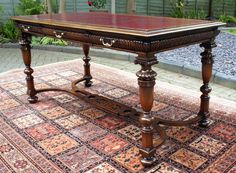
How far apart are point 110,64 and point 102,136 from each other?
2785mm

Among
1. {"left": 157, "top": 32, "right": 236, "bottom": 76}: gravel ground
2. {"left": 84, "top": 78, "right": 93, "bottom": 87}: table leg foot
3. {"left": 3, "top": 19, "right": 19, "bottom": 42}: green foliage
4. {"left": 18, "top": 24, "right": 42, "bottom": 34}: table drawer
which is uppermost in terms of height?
{"left": 18, "top": 24, "right": 42, "bottom": 34}: table drawer

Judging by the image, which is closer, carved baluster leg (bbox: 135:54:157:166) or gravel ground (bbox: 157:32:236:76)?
carved baluster leg (bbox: 135:54:157:166)

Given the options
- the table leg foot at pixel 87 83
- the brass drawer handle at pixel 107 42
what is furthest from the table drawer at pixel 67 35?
the table leg foot at pixel 87 83

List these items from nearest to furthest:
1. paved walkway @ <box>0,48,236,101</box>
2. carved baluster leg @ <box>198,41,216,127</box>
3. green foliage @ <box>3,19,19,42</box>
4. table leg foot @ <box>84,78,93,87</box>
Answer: carved baluster leg @ <box>198,41,216,127</box> < paved walkway @ <box>0,48,236,101</box> < table leg foot @ <box>84,78,93,87</box> < green foliage @ <box>3,19,19,42</box>

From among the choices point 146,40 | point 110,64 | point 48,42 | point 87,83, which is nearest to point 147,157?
point 146,40

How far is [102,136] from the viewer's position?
2635 mm

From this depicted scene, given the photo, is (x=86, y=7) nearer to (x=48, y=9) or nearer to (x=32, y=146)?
(x=48, y=9)

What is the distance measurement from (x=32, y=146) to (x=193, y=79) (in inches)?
104

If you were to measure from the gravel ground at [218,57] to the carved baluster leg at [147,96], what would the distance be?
8.15 ft

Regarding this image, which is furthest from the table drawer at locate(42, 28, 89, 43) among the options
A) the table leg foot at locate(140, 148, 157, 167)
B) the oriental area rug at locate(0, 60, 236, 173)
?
the table leg foot at locate(140, 148, 157, 167)

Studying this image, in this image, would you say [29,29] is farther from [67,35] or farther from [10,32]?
[10,32]

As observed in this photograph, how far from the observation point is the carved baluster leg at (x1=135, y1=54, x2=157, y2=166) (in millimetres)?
1996

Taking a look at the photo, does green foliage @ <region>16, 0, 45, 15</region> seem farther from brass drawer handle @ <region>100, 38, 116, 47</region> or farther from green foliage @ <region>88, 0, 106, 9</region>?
brass drawer handle @ <region>100, 38, 116, 47</region>

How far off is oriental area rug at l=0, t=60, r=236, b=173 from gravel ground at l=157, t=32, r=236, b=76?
1.06m
